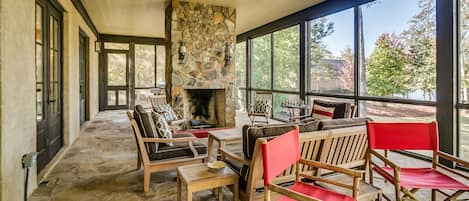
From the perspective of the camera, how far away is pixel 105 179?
334 centimetres

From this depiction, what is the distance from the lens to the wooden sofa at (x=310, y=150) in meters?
2.08

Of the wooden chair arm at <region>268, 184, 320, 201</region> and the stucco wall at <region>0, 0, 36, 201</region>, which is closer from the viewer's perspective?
the wooden chair arm at <region>268, 184, 320, 201</region>

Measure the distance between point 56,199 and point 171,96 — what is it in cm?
373

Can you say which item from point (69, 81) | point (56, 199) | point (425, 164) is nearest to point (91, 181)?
point (56, 199)

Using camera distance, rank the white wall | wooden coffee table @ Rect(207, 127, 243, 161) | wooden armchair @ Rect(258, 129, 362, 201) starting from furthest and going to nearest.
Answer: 1. the white wall
2. wooden coffee table @ Rect(207, 127, 243, 161)
3. wooden armchair @ Rect(258, 129, 362, 201)

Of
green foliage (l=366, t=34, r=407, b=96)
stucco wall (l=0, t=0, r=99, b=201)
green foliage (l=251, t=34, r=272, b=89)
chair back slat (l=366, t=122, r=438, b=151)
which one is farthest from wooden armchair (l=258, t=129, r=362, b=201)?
green foliage (l=251, t=34, r=272, b=89)

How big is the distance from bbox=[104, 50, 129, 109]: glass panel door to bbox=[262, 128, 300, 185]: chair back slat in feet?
32.5

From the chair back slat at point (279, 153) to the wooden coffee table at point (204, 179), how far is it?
48 centimetres

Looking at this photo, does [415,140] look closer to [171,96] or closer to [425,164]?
[425,164]

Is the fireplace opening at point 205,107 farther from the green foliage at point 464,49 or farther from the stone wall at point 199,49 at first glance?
the green foliage at point 464,49

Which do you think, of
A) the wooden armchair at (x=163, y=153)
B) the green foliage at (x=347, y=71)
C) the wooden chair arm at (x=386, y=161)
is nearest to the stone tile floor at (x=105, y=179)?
the wooden armchair at (x=163, y=153)

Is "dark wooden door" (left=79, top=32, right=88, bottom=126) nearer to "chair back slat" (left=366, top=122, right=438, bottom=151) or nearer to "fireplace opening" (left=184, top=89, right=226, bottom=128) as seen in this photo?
"fireplace opening" (left=184, top=89, right=226, bottom=128)

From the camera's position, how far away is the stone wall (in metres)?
6.23

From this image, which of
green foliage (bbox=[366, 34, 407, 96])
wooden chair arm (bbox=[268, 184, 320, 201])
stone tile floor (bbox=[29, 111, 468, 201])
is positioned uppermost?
green foliage (bbox=[366, 34, 407, 96])
